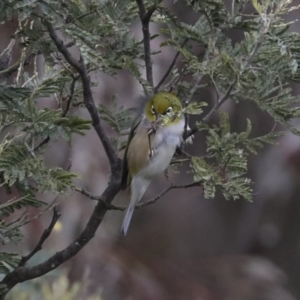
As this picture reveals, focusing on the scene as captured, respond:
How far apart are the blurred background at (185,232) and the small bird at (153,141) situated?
85cm

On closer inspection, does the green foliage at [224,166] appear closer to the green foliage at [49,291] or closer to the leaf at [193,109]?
the leaf at [193,109]

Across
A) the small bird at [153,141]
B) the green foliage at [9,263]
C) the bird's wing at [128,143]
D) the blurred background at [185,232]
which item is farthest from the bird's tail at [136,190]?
the blurred background at [185,232]

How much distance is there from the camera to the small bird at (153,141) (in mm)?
1205

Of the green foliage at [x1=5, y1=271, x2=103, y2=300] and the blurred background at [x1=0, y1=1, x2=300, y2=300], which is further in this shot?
the blurred background at [x1=0, y1=1, x2=300, y2=300]

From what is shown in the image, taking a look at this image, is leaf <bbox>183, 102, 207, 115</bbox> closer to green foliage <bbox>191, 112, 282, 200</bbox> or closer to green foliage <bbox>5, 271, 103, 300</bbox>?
green foliage <bbox>191, 112, 282, 200</bbox>

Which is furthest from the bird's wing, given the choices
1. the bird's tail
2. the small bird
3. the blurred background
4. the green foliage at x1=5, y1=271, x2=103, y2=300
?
the blurred background

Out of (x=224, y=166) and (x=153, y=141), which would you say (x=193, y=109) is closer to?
(x=224, y=166)

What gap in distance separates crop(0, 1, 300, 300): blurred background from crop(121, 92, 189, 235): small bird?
2.80ft

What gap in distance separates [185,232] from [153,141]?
7.04 feet

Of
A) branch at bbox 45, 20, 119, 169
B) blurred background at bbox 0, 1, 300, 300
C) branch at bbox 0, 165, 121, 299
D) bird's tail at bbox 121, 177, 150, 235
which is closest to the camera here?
branch at bbox 45, 20, 119, 169

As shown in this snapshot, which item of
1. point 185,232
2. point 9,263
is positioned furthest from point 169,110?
point 185,232

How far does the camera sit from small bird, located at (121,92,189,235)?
1.21m

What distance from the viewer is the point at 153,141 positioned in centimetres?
131

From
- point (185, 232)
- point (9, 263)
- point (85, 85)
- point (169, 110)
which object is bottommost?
point (185, 232)
